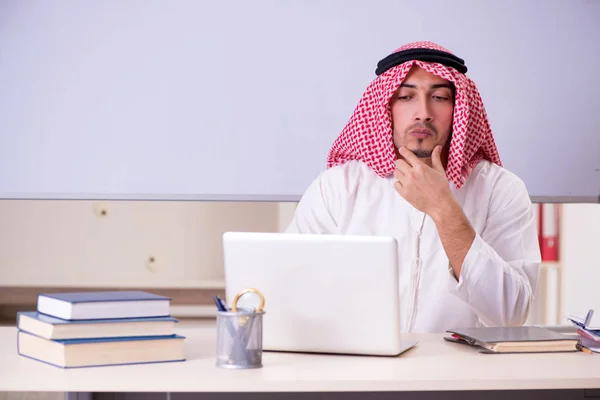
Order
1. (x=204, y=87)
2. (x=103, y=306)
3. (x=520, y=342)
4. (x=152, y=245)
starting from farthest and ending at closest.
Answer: (x=152, y=245), (x=204, y=87), (x=520, y=342), (x=103, y=306)

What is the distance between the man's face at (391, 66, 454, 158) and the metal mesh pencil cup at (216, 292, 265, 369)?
1318 mm

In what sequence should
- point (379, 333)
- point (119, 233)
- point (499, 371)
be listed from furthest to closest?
point (119, 233), point (379, 333), point (499, 371)

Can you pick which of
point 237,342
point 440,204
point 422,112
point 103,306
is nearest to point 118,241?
point 422,112

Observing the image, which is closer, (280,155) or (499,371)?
(499,371)

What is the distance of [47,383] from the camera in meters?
1.42

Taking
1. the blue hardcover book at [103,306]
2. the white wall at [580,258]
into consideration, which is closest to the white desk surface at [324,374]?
the blue hardcover book at [103,306]

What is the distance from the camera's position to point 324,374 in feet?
4.96

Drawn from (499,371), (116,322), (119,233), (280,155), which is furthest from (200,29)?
(499,371)

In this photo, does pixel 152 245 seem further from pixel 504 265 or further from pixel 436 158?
pixel 504 265

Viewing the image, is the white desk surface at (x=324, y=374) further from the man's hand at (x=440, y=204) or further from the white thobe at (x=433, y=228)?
the white thobe at (x=433, y=228)

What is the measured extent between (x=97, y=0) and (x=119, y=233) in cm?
167

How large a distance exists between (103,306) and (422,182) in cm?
113

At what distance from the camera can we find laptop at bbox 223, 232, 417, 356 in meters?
1.65

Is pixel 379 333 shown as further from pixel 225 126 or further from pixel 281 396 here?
pixel 225 126
